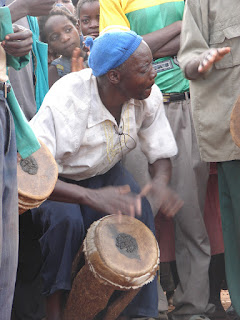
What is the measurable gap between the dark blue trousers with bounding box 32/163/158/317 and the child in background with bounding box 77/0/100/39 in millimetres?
1787

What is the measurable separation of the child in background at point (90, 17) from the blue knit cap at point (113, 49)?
4.14 feet

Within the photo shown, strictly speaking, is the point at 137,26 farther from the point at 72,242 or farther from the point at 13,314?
the point at 13,314

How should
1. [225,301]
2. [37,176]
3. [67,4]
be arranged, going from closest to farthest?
[37,176]
[225,301]
[67,4]

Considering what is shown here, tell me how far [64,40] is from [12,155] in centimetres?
279

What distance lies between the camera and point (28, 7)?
306 centimetres

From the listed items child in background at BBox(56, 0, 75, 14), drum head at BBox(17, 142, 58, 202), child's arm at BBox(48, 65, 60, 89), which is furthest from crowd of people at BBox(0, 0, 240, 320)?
child in background at BBox(56, 0, 75, 14)

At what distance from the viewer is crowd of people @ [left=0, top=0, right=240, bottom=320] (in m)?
3.18

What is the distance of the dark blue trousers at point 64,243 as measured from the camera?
123 inches

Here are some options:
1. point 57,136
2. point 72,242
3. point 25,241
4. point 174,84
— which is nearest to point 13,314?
point 25,241

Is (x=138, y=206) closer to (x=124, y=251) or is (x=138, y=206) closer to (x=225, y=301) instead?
(x=124, y=251)

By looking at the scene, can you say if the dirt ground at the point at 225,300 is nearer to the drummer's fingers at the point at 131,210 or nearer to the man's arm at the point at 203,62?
the drummer's fingers at the point at 131,210

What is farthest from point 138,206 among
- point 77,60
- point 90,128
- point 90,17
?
point 90,17

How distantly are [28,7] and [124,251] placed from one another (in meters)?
1.34

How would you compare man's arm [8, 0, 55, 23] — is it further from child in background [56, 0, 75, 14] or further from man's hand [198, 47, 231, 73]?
child in background [56, 0, 75, 14]
